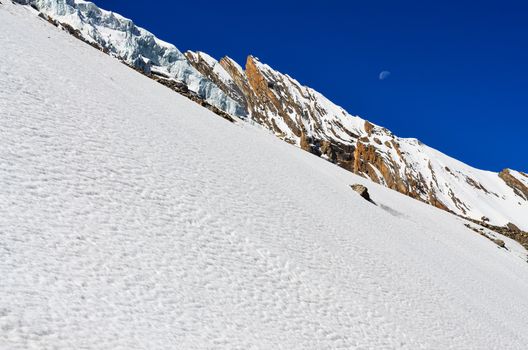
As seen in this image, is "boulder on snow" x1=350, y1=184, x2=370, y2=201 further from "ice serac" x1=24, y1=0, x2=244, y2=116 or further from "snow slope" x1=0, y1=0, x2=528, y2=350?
"ice serac" x1=24, y1=0, x2=244, y2=116

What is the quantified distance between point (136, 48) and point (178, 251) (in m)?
146

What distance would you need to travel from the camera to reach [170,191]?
13430 mm

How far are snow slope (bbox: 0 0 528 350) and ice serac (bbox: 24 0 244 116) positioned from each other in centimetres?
11539

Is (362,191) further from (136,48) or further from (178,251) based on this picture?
(136,48)

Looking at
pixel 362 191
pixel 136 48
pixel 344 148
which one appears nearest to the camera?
pixel 362 191

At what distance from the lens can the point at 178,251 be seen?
33.4 feet

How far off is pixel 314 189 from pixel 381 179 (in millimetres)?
154338

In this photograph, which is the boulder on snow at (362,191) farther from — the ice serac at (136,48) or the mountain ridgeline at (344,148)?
the ice serac at (136,48)

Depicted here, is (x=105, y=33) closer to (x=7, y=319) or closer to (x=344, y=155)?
(x=344, y=155)

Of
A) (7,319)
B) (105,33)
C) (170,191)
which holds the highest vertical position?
(105,33)

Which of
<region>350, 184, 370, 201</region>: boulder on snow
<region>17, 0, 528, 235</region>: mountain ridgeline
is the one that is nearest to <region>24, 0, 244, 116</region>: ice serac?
<region>17, 0, 528, 235</region>: mountain ridgeline

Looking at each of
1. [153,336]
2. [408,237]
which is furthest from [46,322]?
[408,237]

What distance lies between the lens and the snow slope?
731 cm

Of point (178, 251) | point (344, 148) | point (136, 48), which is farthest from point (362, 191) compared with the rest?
point (344, 148)
